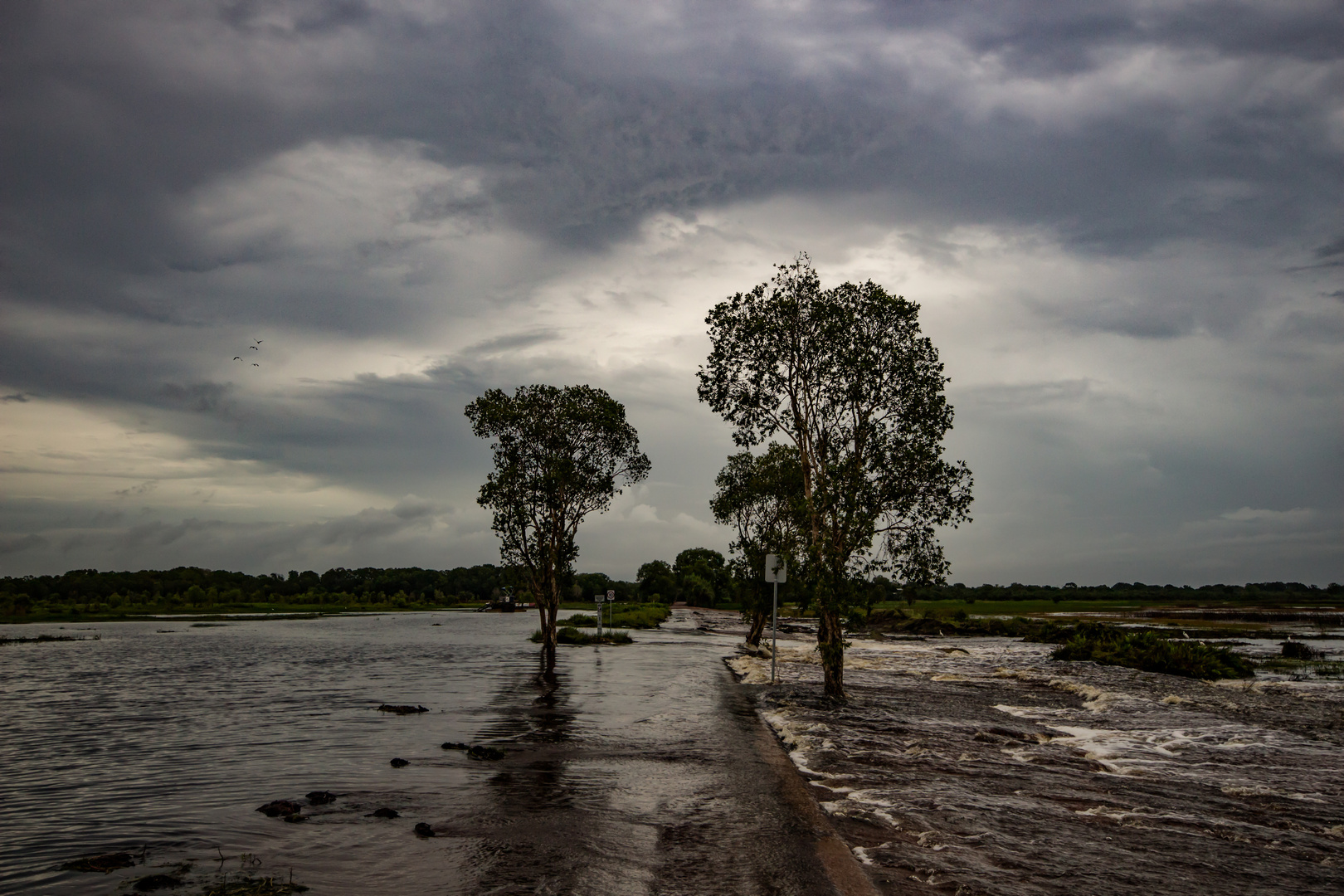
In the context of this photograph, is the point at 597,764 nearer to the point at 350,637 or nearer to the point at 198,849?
the point at 198,849

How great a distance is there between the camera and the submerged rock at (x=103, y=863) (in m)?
9.03

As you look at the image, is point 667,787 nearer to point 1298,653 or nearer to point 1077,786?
point 1077,786

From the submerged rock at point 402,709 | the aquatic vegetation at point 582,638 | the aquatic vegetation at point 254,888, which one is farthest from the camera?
the aquatic vegetation at point 582,638

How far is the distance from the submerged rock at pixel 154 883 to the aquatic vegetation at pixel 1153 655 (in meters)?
43.6

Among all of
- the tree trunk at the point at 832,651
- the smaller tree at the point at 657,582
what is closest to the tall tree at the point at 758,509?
Result: the tree trunk at the point at 832,651

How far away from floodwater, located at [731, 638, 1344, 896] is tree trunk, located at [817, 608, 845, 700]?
0.75 metres

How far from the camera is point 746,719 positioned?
67.7 ft

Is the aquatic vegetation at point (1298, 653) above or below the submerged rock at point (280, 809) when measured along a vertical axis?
below

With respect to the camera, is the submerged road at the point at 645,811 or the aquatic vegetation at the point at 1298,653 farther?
the aquatic vegetation at the point at 1298,653

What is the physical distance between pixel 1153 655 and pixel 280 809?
1795 inches

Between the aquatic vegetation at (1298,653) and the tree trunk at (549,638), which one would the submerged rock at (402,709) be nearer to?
the tree trunk at (549,638)

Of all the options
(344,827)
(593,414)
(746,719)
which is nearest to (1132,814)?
(746,719)

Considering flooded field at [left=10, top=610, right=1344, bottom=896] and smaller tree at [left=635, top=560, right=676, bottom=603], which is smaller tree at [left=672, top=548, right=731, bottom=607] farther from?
flooded field at [left=10, top=610, right=1344, bottom=896]

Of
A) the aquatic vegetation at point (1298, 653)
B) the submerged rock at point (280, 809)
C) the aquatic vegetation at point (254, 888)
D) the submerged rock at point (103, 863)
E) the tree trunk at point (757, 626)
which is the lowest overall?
the aquatic vegetation at point (1298, 653)
